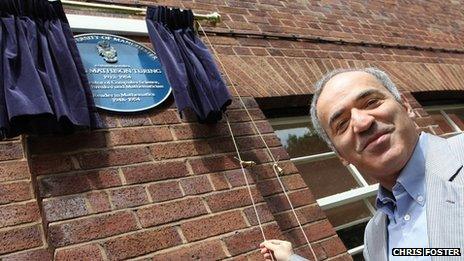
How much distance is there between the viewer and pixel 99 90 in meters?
2.03

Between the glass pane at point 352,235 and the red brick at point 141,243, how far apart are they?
1.33 m

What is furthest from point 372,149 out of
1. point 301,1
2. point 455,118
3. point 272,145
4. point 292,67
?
point 455,118

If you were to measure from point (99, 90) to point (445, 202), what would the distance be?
1523mm

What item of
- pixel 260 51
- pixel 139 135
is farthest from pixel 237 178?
pixel 260 51

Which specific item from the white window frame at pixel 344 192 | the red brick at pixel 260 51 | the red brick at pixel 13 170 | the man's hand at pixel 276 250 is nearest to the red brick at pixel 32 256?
the red brick at pixel 13 170

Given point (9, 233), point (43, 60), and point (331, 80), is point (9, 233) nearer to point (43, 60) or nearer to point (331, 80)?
point (43, 60)

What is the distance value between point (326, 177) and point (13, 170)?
6.57ft

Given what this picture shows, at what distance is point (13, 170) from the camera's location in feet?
6.04

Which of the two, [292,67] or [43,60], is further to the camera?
[292,67]

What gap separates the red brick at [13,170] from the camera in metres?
1.81

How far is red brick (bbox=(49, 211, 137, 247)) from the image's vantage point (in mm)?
1616

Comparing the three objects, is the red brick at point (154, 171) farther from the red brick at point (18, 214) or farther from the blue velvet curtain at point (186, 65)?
the red brick at point (18, 214)

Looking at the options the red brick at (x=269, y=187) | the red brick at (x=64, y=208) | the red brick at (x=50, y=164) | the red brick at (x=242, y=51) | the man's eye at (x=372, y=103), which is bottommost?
the red brick at (x=269, y=187)

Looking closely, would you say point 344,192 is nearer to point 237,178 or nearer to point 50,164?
point 237,178
